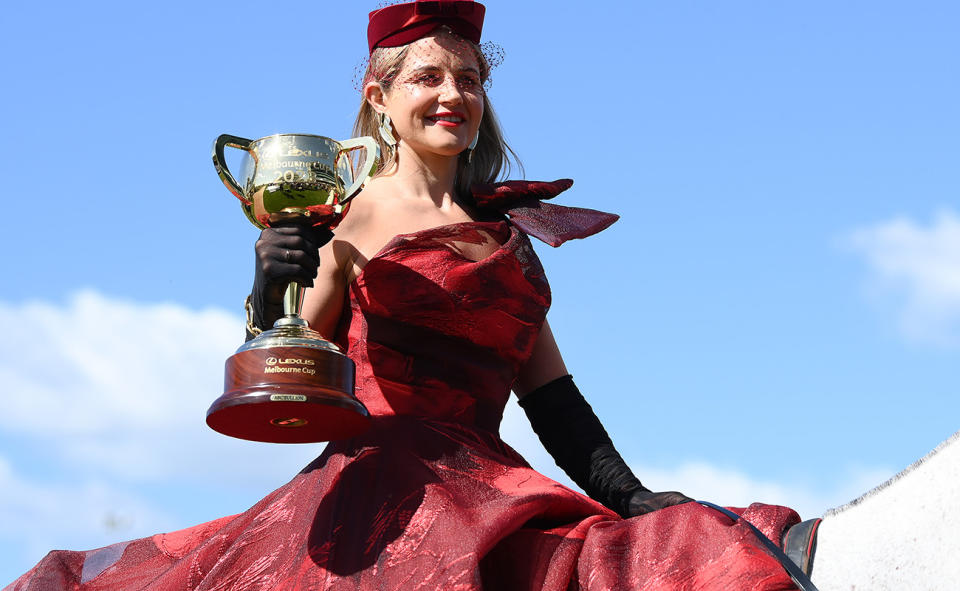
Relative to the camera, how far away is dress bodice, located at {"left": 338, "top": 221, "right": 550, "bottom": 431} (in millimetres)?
4965

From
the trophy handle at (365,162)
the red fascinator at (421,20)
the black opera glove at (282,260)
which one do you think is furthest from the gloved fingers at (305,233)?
the red fascinator at (421,20)

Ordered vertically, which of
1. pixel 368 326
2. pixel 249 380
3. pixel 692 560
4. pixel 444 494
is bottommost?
pixel 692 560

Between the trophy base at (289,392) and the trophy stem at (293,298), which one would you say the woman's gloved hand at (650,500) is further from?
the trophy stem at (293,298)

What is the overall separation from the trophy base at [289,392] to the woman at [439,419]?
234mm

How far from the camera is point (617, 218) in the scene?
6059 millimetres

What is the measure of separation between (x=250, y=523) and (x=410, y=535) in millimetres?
745

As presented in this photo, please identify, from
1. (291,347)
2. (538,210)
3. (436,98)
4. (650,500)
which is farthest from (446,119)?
(650,500)

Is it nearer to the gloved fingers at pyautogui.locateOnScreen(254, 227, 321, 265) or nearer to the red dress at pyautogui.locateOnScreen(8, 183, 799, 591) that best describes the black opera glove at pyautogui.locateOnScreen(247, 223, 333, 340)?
the gloved fingers at pyautogui.locateOnScreen(254, 227, 321, 265)

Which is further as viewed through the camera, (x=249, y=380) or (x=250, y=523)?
(x=250, y=523)

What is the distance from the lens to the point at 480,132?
20.8 ft

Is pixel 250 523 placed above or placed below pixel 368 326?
below

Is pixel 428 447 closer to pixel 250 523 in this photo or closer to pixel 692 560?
pixel 250 523

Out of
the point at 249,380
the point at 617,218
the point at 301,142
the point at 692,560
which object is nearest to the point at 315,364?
the point at 249,380

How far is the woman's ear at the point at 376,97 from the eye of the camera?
574 centimetres
